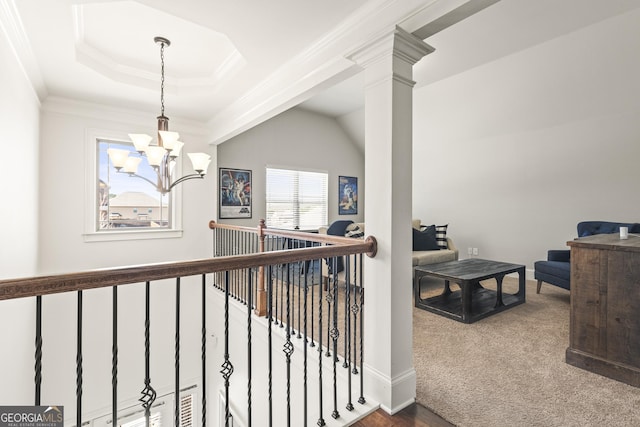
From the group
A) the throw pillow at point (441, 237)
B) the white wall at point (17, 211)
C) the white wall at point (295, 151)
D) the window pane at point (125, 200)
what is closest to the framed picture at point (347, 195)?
the white wall at point (295, 151)

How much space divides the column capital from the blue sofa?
3.04 metres

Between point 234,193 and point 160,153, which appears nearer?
point 160,153

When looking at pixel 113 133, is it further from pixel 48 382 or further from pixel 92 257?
pixel 48 382

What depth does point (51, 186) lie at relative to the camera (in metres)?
3.47

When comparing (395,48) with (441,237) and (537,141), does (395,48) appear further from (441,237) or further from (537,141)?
(537,141)

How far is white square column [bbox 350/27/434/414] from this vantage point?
1771 millimetres

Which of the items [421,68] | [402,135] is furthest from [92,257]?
[421,68]

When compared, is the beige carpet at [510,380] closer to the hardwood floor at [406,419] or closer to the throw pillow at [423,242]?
the hardwood floor at [406,419]

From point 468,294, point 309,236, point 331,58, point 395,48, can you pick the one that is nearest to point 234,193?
point 309,236

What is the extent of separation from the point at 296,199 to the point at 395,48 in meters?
4.29

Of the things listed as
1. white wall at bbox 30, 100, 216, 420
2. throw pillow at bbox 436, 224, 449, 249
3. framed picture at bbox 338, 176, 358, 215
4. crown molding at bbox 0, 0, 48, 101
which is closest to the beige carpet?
throw pillow at bbox 436, 224, 449, 249

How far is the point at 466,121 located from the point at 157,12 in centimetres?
435

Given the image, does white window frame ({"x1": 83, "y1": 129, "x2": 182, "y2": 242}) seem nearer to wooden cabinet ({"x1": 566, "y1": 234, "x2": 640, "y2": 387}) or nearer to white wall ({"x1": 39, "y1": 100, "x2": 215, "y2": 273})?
white wall ({"x1": 39, "y1": 100, "x2": 215, "y2": 273})

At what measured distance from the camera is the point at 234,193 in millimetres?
5020
